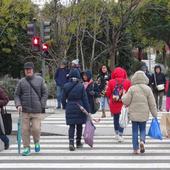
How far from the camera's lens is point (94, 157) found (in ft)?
37.7

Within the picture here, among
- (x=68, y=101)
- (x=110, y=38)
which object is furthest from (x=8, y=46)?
(x=68, y=101)

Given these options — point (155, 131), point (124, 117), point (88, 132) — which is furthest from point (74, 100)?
point (155, 131)

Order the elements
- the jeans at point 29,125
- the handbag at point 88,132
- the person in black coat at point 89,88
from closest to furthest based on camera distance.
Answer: the jeans at point 29,125 < the handbag at point 88,132 < the person in black coat at point 89,88

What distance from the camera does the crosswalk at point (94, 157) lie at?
10.5m

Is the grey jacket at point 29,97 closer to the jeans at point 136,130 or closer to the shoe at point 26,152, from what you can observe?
the shoe at point 26,152

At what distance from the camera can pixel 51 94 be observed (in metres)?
29.9

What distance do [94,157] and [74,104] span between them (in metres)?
1.36

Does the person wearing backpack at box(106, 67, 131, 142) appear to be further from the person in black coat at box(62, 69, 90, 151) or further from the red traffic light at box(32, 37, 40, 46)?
the red traffic light at box(32, 37, 40, 46)

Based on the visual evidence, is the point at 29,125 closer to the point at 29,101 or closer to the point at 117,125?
the point at 29,101

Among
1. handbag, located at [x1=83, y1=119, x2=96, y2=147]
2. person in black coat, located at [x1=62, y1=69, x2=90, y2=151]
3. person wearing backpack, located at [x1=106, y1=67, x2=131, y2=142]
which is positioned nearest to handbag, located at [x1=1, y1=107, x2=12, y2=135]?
person in black coat, located at [x1=62, y1=69, x2=90, y2=151]

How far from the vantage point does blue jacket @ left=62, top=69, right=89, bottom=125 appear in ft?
40.5

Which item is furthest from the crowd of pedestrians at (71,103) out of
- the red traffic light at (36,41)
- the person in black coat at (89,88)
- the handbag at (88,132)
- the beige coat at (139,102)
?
the red traffic light at (36,41)

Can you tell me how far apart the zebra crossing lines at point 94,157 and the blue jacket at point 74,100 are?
2.10 feet

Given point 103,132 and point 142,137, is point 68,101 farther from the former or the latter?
point 103,132
